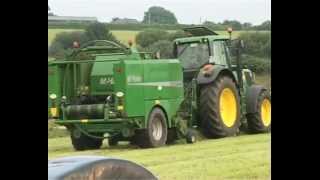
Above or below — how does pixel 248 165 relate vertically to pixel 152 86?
below

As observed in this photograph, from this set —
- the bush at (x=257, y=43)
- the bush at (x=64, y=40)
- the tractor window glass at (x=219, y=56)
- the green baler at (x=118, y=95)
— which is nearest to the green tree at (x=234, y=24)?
the bush at (x=257, y=43)

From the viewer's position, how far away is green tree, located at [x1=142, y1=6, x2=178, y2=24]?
240 cm

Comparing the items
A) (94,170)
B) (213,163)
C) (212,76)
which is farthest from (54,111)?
(94,170)

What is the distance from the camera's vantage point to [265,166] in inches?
104

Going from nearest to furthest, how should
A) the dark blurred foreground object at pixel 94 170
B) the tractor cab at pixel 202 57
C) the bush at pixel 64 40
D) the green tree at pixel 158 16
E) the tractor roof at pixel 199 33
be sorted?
the dark blurred foreground object at pixel 94 170 < the green tree at pixel 158 16 < the bush at pixel 64 40 < the tractor roof at pixel 199 33 < the tractor cab at pixel 202 57

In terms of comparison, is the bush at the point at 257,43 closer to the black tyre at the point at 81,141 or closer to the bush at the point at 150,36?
the bush at the point at 150,36

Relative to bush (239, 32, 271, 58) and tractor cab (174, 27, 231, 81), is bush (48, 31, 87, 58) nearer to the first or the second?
bush (239, 32, 271, 58)

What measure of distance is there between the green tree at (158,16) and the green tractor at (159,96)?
2440mm

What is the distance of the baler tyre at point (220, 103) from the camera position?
590 centimetres

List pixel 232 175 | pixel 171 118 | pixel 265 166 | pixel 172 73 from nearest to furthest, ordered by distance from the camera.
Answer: pixel 265 166, pixel 232 175, pixel 172 73, pixel 171 118
